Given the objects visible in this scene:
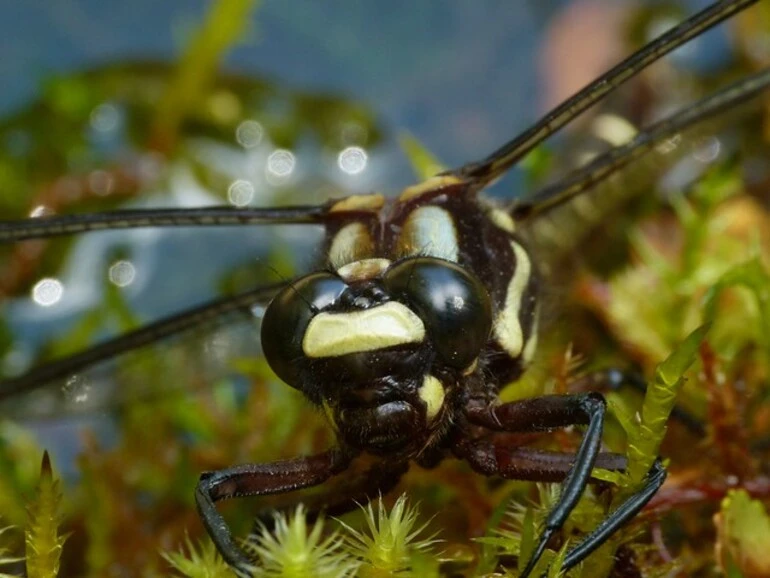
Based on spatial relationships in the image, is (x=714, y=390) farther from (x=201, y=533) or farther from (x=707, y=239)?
(x=201, y=533)

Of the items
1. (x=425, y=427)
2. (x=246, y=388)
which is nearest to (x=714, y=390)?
(x=425, y=427)

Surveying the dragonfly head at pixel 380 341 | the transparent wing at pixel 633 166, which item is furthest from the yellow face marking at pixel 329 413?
the transparent wing at pixel 633 166

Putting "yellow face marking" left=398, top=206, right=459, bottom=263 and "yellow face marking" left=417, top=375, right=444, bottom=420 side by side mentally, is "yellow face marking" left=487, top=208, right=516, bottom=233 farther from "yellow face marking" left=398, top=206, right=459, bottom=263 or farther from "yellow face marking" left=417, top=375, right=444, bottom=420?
"yellow face marking" left=417, top=375, right=444, bottom=420

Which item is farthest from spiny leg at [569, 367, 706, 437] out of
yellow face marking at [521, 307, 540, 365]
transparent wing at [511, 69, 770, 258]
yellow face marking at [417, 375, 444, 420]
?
yellow face marking at [417, 375, 444, 420]

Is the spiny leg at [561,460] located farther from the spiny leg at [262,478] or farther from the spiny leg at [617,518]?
the spiny leg at [262,478]

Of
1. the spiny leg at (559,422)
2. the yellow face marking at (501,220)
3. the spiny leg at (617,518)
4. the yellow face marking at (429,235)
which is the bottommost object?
the spiny leg at (617,518)

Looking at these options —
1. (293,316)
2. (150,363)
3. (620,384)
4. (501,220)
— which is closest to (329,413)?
(293,316)

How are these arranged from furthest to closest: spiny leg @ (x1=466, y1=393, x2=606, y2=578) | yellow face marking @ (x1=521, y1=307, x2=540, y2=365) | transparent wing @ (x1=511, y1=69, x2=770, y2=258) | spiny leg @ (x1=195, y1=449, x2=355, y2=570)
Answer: transparent wing @ (x1=511, y1=69, x2=770, y2=258), yellow face marking @ (x1=521, y1=307, x2=540, y2=365), spiny leg @ (x1=195, y1=449, x2=355, y2=570), spiny leg @ (x1=466, y1=393, x2=606, y2=578)

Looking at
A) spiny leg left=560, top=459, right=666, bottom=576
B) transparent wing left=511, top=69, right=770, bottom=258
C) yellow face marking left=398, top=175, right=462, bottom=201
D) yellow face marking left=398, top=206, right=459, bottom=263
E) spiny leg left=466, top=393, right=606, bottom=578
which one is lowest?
spiny leg left=560, top=459, right=666, bottom=576
